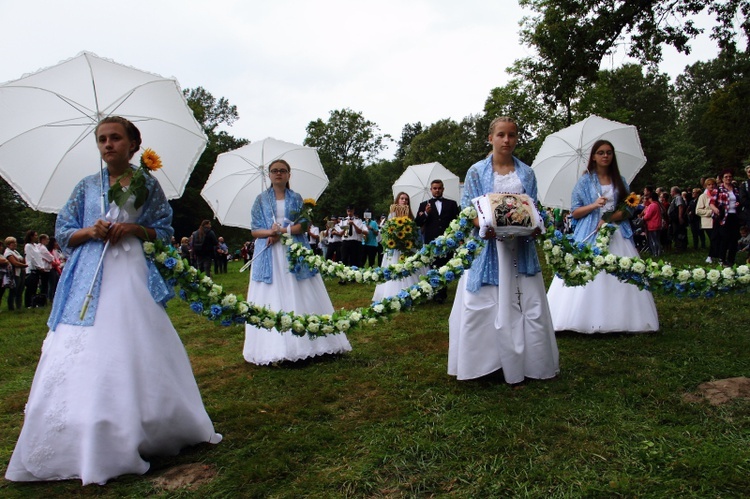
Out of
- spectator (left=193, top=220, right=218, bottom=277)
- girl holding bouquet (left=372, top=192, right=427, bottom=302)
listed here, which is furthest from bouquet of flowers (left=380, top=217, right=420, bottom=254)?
spectator (left=193, top=220, right=218, bottom=277)

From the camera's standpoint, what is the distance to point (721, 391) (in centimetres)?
487

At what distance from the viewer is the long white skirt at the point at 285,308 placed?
271 inches

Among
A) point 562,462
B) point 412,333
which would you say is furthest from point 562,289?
point 562,462

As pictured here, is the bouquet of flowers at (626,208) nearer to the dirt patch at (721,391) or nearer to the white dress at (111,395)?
the dirt patch at (721,391)

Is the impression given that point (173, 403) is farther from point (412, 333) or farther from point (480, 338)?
point (412, 333)

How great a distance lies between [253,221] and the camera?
24.6 ft

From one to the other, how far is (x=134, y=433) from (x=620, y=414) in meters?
3.69

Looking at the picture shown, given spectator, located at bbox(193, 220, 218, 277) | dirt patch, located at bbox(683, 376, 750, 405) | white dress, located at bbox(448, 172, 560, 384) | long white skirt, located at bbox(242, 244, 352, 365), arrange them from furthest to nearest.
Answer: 1. spectator, located at bbox(193, 220, 218, 277)
2. long white skirt, located at bbox(242, 244, 352, 365)
3. white dress, located at bbox(448, 172, 560, 384)
4. dirt patch, located at bbox(683, 376, 750, 405)

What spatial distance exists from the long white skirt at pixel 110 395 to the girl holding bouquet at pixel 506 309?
2708mm

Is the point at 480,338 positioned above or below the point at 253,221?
below

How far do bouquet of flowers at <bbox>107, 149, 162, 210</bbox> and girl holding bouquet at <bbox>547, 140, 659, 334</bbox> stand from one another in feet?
16.9

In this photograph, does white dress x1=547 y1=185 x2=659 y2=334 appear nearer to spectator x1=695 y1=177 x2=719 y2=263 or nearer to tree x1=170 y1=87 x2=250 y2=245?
spectator x1=695 y1=177 x2=719 y2=263

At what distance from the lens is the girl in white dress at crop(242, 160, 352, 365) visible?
22.9ft

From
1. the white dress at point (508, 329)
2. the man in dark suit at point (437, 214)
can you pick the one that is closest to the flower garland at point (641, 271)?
the white dress at point (508, 329)
